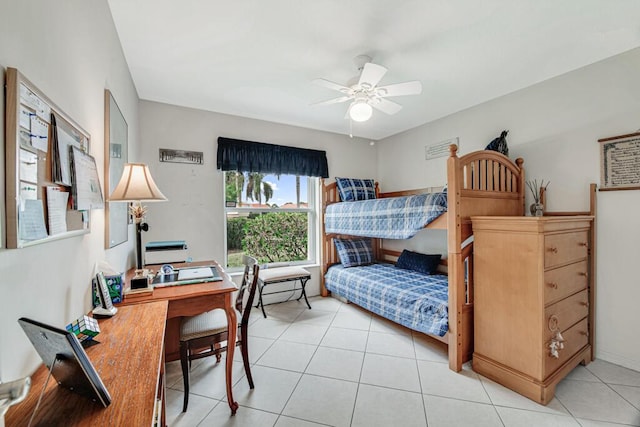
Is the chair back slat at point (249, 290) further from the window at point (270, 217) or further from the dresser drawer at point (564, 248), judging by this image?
the dresser drawer at point (564, 248)

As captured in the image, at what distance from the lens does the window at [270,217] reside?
3537 millimetres

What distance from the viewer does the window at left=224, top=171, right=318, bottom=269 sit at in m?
3.54

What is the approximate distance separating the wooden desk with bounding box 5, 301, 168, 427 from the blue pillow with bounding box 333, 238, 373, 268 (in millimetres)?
2804

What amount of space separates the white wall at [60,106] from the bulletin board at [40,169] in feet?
0.08

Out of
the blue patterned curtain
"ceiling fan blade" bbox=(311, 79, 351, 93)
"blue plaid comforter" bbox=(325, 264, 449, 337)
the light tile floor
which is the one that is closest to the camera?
the light tile floor

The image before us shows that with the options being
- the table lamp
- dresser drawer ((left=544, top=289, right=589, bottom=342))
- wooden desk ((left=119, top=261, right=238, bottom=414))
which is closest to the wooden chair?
wooden desk ((left=119, top=261, right=238, bottom=414))

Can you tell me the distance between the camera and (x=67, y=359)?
64 cm

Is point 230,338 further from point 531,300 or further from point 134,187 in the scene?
point 531,300

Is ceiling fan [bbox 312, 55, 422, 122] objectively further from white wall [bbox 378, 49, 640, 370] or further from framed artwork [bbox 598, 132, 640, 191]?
framed artwork [bbox 598, 132, 640, 191]

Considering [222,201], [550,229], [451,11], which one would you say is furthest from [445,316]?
[222,201]

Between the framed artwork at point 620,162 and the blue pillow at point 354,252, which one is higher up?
the framed artwork at point 620,162

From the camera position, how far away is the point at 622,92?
84.7 inches

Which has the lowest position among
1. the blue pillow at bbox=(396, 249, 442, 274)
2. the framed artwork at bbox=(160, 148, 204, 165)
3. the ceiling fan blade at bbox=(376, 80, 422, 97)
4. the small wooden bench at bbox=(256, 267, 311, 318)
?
the small wooden bench at bbox=(256, 267, 311, 318)

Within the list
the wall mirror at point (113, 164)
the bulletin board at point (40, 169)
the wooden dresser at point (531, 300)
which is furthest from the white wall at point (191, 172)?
the wooden dresser at point (531, 300)
